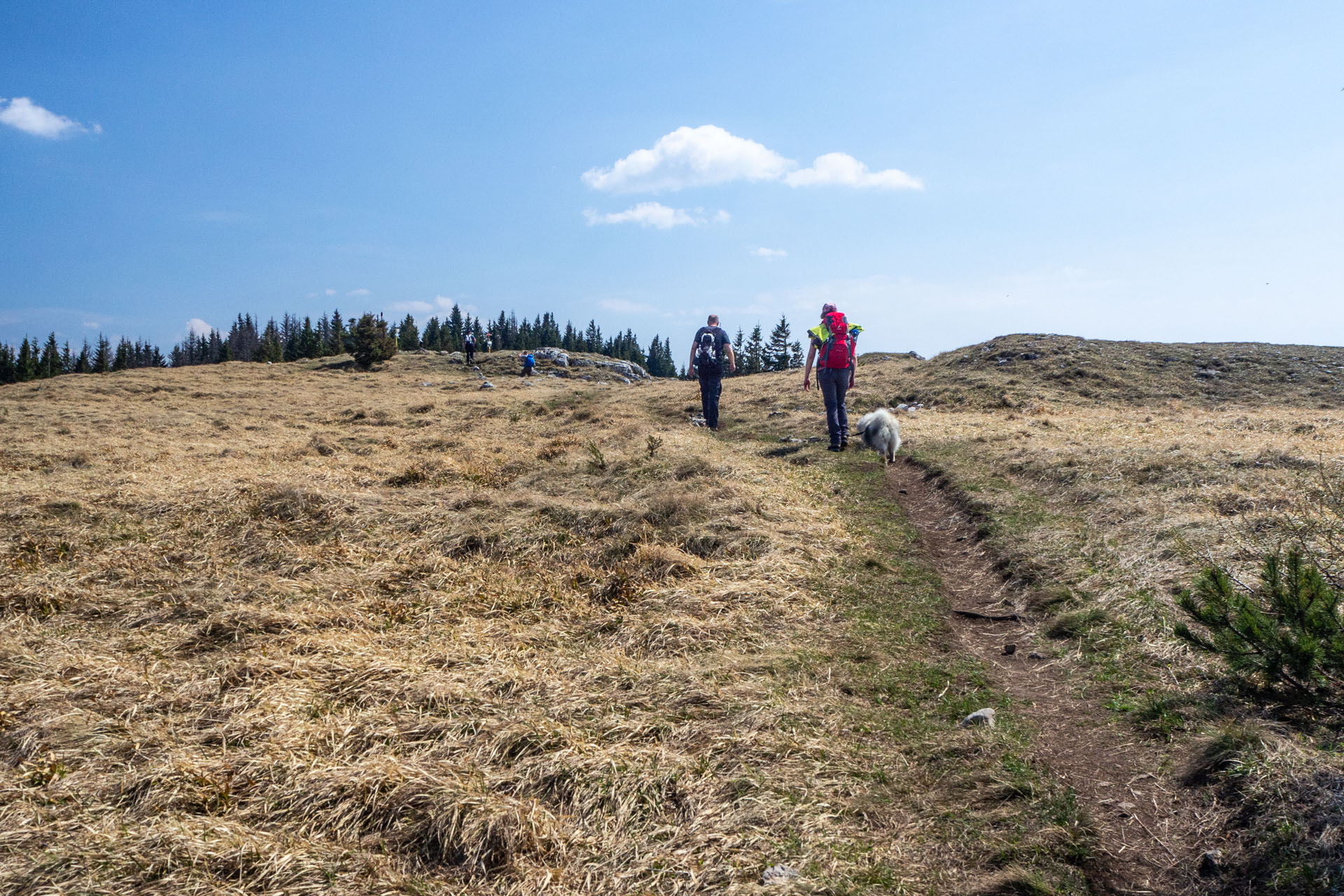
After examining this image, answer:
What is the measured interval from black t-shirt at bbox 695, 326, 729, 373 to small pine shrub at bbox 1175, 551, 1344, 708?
13.0 metres

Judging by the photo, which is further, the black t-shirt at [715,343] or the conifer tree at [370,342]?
the conifer tree at [370,342]

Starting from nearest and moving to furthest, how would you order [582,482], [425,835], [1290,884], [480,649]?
[1290,884] < [425,835] < [480,649] < [582,482]

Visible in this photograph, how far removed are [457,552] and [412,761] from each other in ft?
14.5

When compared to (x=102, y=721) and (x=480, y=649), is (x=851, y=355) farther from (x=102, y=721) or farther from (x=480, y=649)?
(x=102, y=721)

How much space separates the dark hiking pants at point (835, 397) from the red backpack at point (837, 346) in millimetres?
137

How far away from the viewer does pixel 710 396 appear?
59.3 feet

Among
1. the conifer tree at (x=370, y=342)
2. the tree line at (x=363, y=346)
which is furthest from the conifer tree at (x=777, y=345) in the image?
Answer: the conifer tree at (x=370, y=342)

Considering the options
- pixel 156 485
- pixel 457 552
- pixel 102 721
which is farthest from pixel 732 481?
pixel 156 485

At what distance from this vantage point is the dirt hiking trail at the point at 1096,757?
3391mm

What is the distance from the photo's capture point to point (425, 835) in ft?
12.0

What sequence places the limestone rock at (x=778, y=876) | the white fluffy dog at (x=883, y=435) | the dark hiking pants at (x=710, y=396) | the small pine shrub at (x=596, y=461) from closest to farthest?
the limestone rock at (x=778, y=876)
the small pine shrub at (x=596, y=461)
the white fluffy dog at (x=883, y=435)
the dark hiking pants at (x=710, y=396)

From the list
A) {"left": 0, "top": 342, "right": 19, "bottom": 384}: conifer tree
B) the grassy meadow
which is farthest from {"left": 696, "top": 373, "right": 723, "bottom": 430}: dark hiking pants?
{"left": 0, "top": 342, "right": 19, "bottom": 384}: conifer tree

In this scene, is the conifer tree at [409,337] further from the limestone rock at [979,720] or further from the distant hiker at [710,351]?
the limestone rock at [979,720]

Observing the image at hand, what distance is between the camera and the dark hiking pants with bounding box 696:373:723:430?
1733 cm
